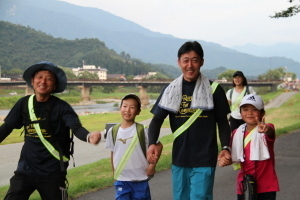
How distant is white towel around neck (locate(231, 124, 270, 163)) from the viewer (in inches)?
166

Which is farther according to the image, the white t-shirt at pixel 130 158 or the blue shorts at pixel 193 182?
the white t-shirt at pixel 130 158

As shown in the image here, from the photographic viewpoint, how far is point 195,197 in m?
3.97

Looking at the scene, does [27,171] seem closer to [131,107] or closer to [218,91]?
[131,107]

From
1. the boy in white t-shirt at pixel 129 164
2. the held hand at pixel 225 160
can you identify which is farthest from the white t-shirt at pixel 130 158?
the held hand at pixel 225 160

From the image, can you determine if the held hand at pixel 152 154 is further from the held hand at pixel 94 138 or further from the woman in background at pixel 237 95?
the woman in background at pixel 237 95

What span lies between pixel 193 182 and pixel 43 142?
1.33m

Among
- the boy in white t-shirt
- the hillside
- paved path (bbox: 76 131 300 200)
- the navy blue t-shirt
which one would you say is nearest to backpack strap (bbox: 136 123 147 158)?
the boy in white t-shirt

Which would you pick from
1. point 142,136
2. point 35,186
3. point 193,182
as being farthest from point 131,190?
point 35,186

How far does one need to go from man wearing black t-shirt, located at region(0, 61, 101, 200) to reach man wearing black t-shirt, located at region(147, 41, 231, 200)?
763mm

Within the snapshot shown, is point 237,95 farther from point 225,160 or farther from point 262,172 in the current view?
point 225,160

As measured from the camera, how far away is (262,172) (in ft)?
13.8

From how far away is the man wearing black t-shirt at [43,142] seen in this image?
154 inches

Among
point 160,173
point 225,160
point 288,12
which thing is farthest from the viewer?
point 288,12

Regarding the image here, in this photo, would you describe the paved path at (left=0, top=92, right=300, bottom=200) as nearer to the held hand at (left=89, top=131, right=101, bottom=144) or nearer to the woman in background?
the woman in background
